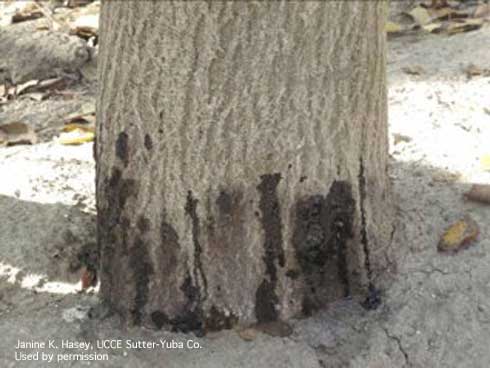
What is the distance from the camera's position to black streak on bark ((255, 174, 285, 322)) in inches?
79.6

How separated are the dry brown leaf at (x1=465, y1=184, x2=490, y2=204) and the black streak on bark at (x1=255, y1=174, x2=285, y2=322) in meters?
0.68

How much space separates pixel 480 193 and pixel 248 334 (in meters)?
0.81

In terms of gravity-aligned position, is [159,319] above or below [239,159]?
below

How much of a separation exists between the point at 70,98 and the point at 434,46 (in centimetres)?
159

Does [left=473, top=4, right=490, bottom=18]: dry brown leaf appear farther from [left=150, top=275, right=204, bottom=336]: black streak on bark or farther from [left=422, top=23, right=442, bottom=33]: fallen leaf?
[left=150, top=275, right=204, bottom=336]: black streak on bark

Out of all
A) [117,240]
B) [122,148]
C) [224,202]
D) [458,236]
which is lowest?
[458,236]

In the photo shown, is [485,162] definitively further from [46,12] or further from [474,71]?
[46,12]

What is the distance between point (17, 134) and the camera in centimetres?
320

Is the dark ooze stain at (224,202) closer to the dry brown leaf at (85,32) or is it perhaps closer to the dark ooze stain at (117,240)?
the dark ooze stain at (117,240)

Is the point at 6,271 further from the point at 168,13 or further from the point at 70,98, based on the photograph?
the point at 70,98

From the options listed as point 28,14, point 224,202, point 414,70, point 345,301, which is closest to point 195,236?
point 224,202

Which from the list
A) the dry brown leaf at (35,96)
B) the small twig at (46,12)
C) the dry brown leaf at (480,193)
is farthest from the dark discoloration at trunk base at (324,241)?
the small twig at (46,12)

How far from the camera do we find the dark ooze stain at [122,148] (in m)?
2.05

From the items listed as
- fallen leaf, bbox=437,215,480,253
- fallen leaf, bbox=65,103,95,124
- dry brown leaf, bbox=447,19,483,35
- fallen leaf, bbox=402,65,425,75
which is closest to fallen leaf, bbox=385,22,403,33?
dry brown leaf, bbox=447,19,483,35
